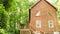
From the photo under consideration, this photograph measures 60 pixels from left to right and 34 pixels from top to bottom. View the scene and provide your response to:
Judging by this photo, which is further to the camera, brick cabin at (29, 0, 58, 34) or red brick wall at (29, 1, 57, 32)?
red brick wall at (29, 1, 57, 32)

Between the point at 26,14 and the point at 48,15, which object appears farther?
the point at 26,14

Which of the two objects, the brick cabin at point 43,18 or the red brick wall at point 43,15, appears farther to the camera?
the red brick wall at point 43,15

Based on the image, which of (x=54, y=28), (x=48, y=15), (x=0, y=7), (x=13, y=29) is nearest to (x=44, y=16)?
(x=48, y=15)

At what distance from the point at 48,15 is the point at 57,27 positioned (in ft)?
9.52

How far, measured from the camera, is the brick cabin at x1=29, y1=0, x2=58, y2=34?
35.8 m

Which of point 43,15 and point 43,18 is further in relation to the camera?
point 43,15

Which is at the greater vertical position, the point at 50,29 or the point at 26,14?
the point at 26,14

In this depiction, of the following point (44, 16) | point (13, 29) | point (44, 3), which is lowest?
point (13, 29)

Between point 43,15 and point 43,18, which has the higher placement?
point 43,15

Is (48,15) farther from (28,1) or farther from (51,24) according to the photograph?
(28,1)

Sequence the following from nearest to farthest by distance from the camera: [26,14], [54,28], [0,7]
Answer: [0,7], [54,28], [26,14]

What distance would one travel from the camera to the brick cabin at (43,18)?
117 ft

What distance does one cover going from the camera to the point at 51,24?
1411 inches

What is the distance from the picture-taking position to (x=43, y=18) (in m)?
36.4
